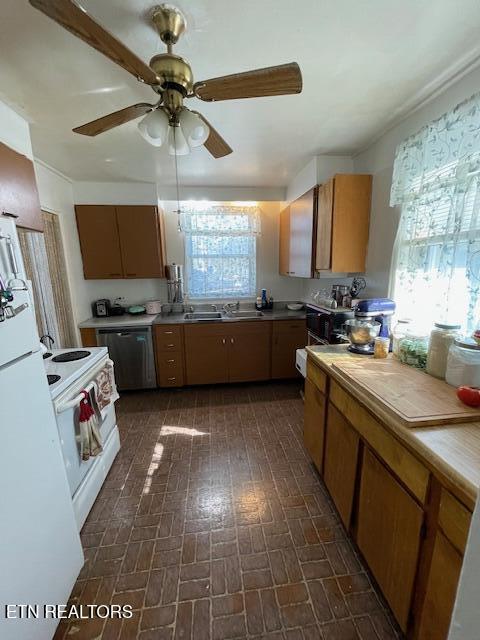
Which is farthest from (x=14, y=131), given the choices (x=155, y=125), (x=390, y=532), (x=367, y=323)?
(x=390, y=532)

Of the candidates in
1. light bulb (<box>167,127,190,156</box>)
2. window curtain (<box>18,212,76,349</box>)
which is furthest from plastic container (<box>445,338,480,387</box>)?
window curtain (<box>18,212,76,349</box>)

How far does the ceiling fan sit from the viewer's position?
0.81 meters

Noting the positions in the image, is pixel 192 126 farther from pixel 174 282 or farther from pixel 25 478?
pixel 174 282

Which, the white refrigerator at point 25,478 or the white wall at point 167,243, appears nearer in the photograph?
the white refrigerator at point 25,478

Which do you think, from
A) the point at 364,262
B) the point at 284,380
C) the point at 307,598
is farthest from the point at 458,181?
the point at 284,380

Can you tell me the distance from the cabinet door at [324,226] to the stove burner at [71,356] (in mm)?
2121

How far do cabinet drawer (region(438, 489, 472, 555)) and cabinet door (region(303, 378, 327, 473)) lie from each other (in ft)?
2.75

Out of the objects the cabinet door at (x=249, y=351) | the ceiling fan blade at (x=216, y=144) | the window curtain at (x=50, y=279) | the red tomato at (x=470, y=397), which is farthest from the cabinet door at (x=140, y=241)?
the red tomato at (x=470, y=397)

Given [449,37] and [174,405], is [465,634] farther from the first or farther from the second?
[174,405]

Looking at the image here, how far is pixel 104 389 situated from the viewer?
6.13 feet

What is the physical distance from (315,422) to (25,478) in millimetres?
1552

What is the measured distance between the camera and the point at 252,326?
3135 mm

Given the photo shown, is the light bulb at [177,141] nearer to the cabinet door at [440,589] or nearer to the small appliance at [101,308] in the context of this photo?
the cabinet door at [440,589]

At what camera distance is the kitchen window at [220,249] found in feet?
11.6
